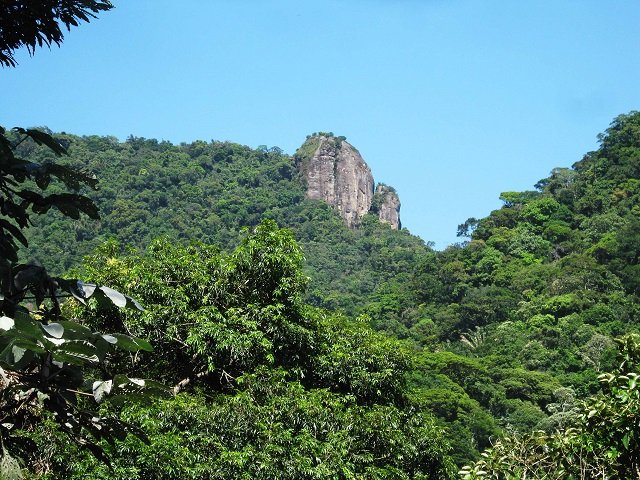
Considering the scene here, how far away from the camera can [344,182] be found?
99.2 metres

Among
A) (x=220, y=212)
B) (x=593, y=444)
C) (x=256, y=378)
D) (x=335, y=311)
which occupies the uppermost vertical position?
(x=220, y=212)

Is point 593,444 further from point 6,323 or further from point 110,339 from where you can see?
point 6,323

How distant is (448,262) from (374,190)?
47.9 metres

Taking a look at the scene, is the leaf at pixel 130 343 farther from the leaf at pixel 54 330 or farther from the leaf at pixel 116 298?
the leaf at pixel 54 330

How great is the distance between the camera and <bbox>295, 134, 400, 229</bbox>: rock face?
9812 cm

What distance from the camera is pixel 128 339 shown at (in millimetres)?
1845

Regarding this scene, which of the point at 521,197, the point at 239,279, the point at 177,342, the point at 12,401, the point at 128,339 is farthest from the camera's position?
the point at 521,197

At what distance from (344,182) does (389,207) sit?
5541 millimetres

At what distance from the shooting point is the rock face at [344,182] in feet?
322

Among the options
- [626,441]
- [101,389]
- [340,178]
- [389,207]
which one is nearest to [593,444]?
[626,441]

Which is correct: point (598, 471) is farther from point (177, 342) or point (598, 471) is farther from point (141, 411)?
point (177, 342)

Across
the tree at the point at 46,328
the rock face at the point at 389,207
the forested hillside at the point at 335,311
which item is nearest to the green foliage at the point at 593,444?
the forested hillside at the point at 335,311

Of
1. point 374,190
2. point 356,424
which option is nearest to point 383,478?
point 356,424

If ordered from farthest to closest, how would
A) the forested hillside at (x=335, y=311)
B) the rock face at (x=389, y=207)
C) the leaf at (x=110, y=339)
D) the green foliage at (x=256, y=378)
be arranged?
the rock face at (x=389, y=207), the forested hillside at (x=335, y=311), the green foliage at (x=256, y=378), the leaf at (x=110, y=339)
